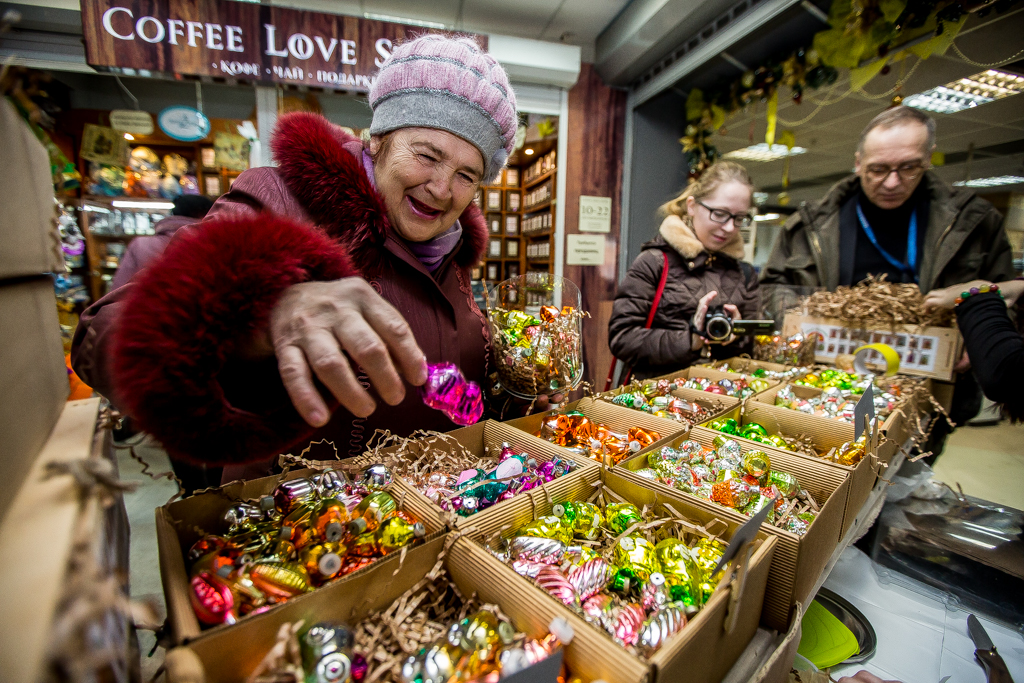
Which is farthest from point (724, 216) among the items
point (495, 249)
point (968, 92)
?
point (968, 92)

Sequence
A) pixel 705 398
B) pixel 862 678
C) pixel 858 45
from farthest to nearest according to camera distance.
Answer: pixel 858 45, pixel 705 398, pixel 862 678

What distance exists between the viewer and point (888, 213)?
7.68ft

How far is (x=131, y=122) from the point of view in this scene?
339 cm

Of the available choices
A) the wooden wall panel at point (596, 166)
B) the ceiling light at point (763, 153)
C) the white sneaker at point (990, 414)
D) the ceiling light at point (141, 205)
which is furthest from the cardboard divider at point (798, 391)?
the ceiling light at point (763, 153)

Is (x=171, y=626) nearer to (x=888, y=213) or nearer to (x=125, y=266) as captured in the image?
(x=125, y=266)

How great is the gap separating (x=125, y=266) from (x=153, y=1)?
2.03 metres

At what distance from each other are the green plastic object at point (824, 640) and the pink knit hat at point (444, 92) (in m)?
1.45

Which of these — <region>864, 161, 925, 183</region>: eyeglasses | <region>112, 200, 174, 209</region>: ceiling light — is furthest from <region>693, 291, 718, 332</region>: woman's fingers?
<region>112, 200, 174, 209</region>: ceiling light

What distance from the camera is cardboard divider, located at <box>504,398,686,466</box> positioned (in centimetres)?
126

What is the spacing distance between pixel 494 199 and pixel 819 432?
4416mm

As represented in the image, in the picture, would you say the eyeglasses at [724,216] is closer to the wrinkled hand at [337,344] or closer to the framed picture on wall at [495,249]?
the wrinkled hand at [337,344]

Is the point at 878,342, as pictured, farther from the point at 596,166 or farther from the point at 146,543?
the point at 146,543

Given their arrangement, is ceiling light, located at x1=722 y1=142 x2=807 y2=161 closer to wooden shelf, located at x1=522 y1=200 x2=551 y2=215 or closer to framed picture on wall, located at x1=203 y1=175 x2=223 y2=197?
wooden shelf, located at x1=522 y1=200 x2=551 y2=215

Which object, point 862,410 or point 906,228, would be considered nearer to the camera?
point 862,410
